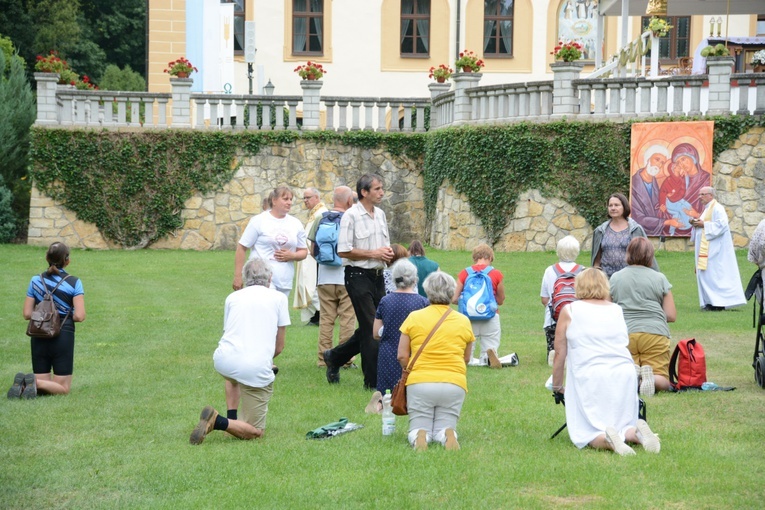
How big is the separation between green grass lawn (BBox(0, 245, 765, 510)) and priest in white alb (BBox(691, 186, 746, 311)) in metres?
2.47

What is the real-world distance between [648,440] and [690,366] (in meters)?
2.78

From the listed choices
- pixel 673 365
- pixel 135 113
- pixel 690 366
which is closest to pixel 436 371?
pixel 690 366

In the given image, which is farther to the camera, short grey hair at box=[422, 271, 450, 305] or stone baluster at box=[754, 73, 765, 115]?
stone baluster at box=[754, 73, 765, 115]

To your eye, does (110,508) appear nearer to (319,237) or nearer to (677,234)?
(319,237)

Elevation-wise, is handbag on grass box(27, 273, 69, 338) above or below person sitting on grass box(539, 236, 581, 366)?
below

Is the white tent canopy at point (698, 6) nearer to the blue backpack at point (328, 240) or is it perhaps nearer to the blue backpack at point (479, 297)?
the blue backpack at point (479, 297)

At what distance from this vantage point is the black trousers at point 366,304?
10.8m

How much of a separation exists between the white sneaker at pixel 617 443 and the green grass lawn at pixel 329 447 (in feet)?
0.37

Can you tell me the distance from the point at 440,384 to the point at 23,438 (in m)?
3.27

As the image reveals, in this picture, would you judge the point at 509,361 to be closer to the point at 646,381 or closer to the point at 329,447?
the point at 646,381

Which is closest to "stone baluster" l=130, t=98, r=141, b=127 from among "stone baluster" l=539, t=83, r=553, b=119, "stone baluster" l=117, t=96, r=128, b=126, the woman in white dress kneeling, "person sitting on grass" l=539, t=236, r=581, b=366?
"stone baluster" l=117, t=96, r=128, b=126

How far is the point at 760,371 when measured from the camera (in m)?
10.7

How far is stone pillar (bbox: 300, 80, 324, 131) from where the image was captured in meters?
28.3

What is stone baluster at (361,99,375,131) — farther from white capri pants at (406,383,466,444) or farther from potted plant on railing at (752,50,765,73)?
white capri pants at (406,383,466,444)
